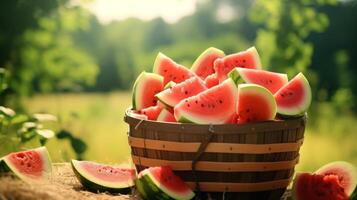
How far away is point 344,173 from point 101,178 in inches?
62.0

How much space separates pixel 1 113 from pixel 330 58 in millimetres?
17280

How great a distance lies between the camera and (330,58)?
65.9ft

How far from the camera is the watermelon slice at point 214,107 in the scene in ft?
10.4

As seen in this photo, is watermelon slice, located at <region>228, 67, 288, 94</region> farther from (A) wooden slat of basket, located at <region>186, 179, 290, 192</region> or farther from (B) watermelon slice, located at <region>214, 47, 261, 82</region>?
(A) wooden slat of basket, located at <region>186, 179, 290, 192</region>

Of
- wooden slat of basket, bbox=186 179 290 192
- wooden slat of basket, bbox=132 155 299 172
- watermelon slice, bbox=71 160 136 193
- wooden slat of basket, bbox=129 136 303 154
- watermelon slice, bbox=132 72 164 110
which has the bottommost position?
watermelon slice, bbox=71 160 136 193

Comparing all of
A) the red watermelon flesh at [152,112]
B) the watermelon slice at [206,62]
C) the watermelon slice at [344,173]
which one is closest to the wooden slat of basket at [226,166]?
the red watermelon flesh at [152,112]

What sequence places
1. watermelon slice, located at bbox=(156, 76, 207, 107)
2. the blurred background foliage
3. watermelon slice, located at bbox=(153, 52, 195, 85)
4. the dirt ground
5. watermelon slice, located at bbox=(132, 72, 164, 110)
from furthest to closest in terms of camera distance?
the blurred background foliage < watermelon slice, located at bbox=(153, 52, 195, 85) < watermelon slice, located at bbox=(132, 72, 164, 110) < watermelon slice, located at bbox=(156, 76, 207, 107) < the dirt ground

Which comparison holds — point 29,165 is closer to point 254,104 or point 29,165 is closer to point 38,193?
point 38,193

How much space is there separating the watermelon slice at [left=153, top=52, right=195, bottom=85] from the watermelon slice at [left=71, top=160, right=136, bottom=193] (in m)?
0.72

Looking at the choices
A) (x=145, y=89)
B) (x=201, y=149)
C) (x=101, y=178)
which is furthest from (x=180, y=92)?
(x=101, y=178)

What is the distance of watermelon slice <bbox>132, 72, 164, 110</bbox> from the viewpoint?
11.8 feet

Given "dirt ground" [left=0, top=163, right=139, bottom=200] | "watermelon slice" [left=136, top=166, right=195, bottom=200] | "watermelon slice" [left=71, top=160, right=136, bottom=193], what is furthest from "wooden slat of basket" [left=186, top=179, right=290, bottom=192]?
"watermelon slice" [left=71, top=160, right=136, bottom=193]

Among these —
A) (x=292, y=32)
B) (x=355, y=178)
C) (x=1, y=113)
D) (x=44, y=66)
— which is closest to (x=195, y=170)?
(x=355, y=178)

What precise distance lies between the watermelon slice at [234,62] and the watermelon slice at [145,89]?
0.40 m
